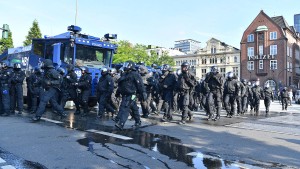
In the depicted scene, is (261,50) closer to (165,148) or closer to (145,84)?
(145,84)

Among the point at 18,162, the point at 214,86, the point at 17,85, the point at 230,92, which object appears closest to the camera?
the point at 18,162

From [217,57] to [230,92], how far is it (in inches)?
2286

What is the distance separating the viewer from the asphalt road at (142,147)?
477 cm

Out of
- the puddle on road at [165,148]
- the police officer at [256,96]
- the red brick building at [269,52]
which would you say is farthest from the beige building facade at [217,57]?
the puddle on road at [165,148]

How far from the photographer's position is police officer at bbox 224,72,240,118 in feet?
38.6

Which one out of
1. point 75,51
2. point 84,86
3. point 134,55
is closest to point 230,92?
point 84,86

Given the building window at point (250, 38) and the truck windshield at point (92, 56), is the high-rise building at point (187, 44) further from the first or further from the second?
the truck windshield at point (92, 56)

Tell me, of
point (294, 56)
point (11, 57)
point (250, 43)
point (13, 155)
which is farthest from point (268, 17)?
point (13, 155)

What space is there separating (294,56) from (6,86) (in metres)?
57.7

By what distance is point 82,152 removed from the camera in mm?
5371

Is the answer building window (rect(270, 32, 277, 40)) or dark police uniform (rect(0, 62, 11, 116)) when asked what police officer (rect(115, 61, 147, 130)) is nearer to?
dark police uniform (rect(0, 62, 11, 116))

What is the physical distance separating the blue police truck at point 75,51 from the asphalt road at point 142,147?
4.21 metres

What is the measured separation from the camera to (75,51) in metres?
12.2

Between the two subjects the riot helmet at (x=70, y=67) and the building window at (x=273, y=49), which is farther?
the building window at (x=273, y=49)
